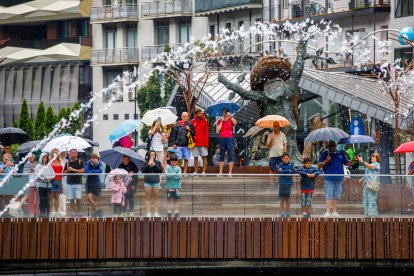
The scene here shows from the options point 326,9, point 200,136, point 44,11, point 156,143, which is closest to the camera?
point 156,143

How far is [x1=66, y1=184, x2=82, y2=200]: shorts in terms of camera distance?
42.0 meters

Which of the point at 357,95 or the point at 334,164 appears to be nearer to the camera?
the point at 334,164

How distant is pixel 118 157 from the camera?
4562 cm

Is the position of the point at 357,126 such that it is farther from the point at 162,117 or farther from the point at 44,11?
the point at 44,11

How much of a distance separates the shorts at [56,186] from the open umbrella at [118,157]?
2.76 m

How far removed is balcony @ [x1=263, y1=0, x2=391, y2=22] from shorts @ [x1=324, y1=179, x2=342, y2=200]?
41153 millimetres

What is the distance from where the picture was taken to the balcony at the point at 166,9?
11475 centimetres

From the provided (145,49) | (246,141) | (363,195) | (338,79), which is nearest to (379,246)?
(363,195)

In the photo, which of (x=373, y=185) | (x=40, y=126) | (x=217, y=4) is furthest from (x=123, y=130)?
(x=40, y=126)

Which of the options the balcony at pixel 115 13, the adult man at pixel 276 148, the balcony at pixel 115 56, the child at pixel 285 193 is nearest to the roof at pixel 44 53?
the balcony at pixel 115 56

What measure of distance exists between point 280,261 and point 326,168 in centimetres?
280

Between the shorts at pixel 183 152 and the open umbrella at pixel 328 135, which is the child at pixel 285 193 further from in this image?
the shorts at pixel 183 152

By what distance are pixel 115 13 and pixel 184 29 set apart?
5.77 meters

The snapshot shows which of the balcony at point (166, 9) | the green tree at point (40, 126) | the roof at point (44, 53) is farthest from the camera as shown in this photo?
the roof at point (44, 53)
